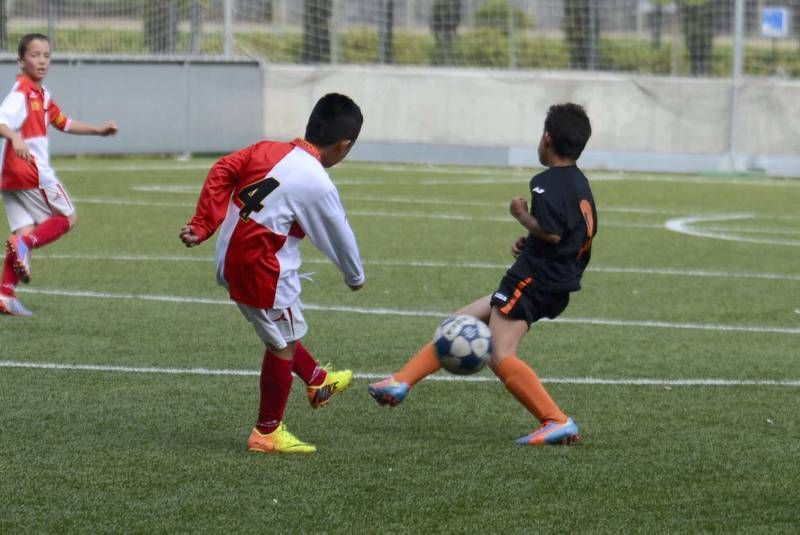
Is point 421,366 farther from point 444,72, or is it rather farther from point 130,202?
point 444,72

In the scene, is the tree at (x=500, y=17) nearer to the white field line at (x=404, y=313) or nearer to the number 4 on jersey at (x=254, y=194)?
the white field line at (x=404, y=313)

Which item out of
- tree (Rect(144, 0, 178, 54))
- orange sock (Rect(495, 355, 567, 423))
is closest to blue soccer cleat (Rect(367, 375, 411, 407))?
orange sock (Rect(495, 355, 567, 423))

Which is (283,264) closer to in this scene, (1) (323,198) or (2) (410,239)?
(1) (323,198)

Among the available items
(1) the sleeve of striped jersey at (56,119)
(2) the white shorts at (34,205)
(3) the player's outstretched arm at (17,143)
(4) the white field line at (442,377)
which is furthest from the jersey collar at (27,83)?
(4) the white field line at (442,377)

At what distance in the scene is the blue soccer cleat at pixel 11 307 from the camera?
1002cm

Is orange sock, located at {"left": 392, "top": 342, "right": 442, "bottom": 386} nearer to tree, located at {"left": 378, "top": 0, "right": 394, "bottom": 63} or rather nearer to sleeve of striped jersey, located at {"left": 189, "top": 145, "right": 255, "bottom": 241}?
sleeve of striped jersey, located at {"left": 189, "top": 145, "right": 255, "bottom": 241}

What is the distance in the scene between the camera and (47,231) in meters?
10.7

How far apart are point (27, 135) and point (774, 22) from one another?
18.2 m

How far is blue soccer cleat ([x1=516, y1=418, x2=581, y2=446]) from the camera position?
664cm

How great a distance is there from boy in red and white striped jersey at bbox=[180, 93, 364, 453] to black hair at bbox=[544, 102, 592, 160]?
0.85m

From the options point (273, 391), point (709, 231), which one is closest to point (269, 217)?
point (273, 391)

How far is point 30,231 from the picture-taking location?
10.7 meters

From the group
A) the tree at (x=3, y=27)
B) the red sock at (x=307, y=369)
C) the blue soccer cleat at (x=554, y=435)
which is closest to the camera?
the blue soccer cleat at (x=554, y=435)

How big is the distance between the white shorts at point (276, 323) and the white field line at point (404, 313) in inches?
146
